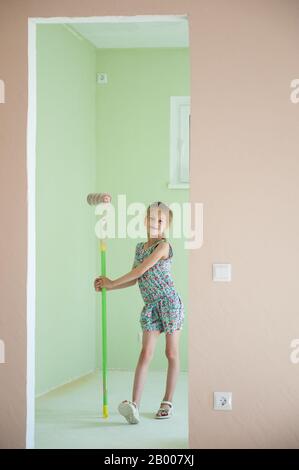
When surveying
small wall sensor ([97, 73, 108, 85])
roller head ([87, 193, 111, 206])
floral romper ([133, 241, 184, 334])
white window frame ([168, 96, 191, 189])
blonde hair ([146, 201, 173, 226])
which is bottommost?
floral romper ([133, 241, 184, 334])

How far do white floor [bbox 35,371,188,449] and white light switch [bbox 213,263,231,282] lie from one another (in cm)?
101

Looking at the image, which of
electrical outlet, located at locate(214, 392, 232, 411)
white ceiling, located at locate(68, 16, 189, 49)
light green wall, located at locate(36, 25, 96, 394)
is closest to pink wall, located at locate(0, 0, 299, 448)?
electrical outlet, located at locate(214, 392, 232, 411)

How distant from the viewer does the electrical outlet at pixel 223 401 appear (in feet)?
11.4

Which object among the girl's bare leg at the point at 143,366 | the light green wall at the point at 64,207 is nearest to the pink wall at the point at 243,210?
the girl's bare leg at the point at 143,366

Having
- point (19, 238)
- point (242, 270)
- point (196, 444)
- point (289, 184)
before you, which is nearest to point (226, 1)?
point (289, 184)

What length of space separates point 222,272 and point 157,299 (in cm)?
120

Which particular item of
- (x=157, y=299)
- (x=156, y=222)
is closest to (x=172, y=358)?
(x=157, y=299)

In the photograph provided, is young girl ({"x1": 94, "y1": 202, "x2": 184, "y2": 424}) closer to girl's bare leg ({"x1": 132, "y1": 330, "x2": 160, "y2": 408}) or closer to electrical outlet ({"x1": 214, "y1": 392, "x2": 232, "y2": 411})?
girl's bare leg ({"x1": 132, "y1": 330, "x2": 160, "y2": 408})

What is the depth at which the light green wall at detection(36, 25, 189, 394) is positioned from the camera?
226 inches

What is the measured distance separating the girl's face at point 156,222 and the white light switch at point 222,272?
3.75 feet

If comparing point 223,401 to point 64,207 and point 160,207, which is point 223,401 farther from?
point 64,207

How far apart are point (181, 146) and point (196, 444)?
324 centimetres

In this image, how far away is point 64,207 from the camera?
5645mm

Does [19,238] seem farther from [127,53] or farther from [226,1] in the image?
[127,53]
